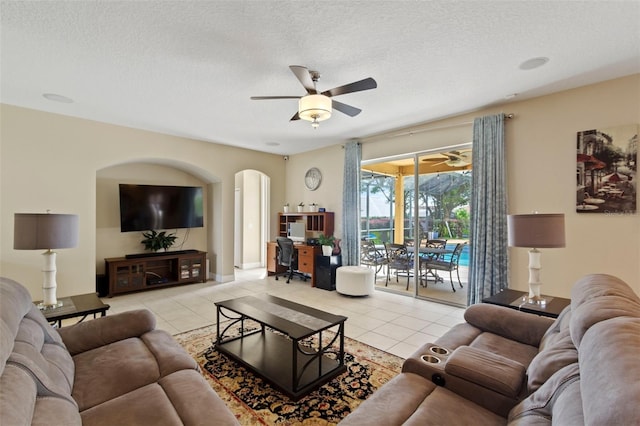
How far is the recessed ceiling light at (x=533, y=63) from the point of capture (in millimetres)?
2738

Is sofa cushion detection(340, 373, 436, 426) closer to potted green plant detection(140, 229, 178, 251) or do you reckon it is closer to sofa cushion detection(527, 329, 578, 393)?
sofa cushion detection(527, 329, 578, 393)

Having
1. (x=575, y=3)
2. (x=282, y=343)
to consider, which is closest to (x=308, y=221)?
(x=282, y=343)

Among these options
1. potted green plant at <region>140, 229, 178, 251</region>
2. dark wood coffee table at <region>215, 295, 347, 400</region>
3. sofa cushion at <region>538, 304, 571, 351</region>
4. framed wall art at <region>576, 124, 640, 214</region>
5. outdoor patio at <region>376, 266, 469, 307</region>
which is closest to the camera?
sofa cushion at <region>538, 304, 571, 351</region>

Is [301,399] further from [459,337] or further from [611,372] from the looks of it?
[611,372]

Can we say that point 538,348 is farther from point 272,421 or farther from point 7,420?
point 7,420

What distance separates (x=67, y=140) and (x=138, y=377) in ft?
14.2

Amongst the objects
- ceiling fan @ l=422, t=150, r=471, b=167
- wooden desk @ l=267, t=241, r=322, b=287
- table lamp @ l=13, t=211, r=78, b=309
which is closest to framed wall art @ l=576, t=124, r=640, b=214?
ceiling fan @ l=422, t=150, r=471, b=167

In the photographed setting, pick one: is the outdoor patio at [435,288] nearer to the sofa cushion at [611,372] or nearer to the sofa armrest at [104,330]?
the sofa cushion at [611,372]

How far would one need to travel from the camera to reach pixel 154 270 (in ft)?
18.7

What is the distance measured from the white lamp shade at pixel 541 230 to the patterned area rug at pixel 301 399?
5.21 ft

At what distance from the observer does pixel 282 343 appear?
9.66ft

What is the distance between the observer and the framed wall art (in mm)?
3049

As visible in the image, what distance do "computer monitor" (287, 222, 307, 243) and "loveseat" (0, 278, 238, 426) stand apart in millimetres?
4434

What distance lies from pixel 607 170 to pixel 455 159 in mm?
1843
